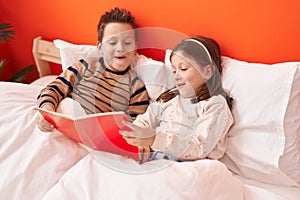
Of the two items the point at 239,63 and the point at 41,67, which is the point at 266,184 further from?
the point at 41,67

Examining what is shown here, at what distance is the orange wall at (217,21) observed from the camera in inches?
42.3

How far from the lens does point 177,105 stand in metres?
1.15

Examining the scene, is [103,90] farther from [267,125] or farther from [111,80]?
[267,125]

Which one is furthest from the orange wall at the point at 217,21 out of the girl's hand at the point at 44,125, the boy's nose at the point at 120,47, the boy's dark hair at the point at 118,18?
the girl's hand at the point at 44,125

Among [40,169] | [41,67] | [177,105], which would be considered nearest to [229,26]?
[177,105]

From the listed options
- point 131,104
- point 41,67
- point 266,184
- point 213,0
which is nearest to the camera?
point 266,184

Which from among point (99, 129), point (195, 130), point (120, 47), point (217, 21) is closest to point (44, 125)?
point (99, 129)

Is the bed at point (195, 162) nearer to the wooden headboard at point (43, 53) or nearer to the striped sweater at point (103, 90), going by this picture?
the striped sweater at point (103, 90)

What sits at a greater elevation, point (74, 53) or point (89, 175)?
point (74, 53)

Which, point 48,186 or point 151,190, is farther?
point 48,186

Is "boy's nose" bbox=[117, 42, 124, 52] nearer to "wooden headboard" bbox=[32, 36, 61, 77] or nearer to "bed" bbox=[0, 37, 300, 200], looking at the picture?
"bed" bbox=[0, 37, 300, 200]

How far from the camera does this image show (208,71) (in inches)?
43.6

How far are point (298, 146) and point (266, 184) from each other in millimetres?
162

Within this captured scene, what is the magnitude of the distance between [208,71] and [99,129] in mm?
427
